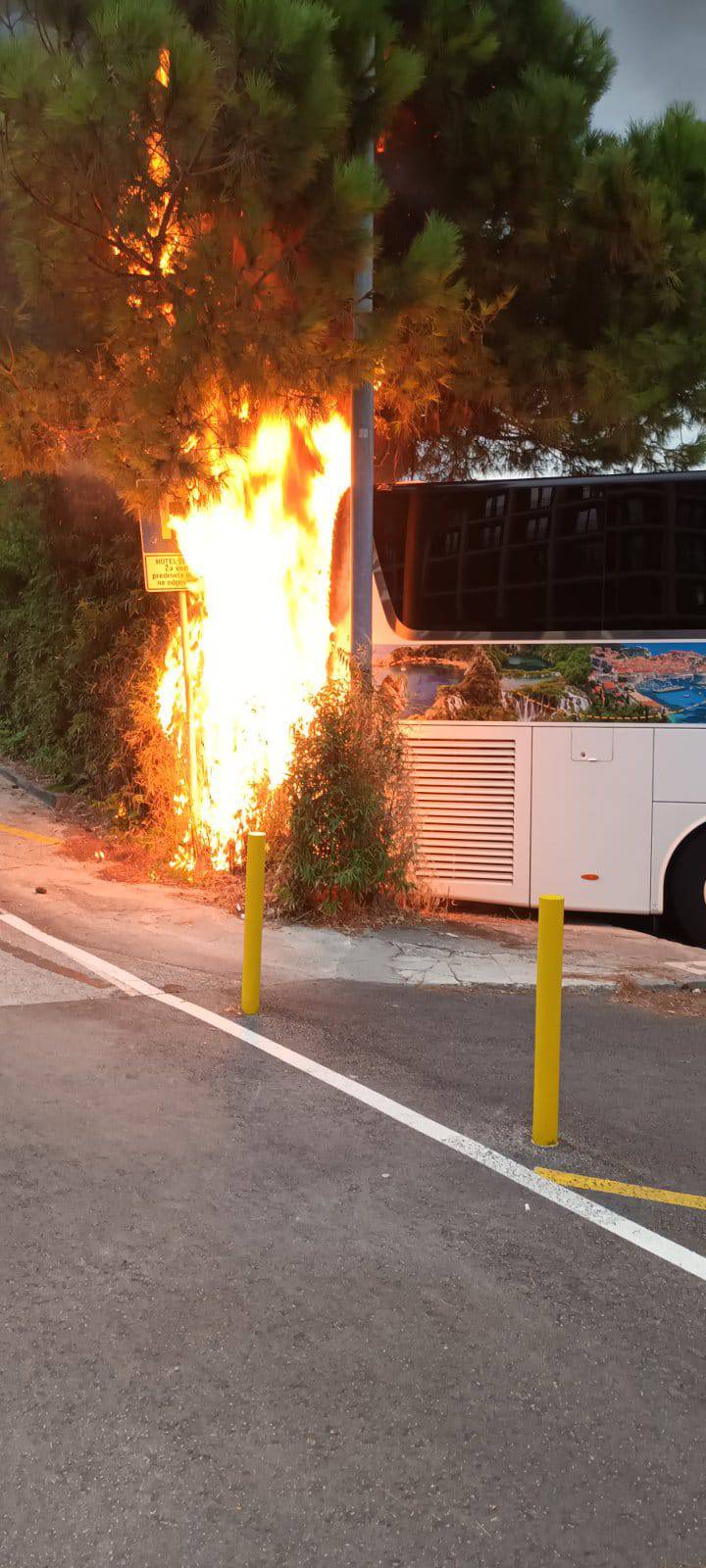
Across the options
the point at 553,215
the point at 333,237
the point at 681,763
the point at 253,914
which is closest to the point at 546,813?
the point at 681,763

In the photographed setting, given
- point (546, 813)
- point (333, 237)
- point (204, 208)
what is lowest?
point (546, 813)

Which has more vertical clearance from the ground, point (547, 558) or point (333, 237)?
point (333, 237)

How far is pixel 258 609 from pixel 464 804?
247 cm

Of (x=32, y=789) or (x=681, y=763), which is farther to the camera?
(x=32, y=789)

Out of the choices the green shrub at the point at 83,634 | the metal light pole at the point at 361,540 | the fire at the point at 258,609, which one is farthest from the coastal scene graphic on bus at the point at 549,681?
the green shrub at the point at 83,634

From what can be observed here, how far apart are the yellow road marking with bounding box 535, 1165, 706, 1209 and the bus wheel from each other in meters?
5.14

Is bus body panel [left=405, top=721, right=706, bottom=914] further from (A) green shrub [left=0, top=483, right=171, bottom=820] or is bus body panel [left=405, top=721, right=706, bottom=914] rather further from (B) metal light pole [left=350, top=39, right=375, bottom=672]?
(A) green shrub [left=0, top=483, right=171, bottom=820]

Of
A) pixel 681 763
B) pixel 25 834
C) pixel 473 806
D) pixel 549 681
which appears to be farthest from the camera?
pixel 25 834

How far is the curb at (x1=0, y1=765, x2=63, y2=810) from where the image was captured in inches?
603

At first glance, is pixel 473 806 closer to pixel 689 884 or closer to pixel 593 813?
pixel 593 813

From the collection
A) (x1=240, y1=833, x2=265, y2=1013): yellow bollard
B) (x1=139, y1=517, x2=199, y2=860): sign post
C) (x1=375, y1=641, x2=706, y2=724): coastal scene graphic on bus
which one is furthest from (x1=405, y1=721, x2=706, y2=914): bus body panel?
(x1=240, y1=833, x2=265, y2=1013): yellow bollard

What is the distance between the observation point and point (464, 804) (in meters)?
10.3

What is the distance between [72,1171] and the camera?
15.7 ft

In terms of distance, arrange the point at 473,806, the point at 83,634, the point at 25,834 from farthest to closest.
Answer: the point at 83,634
the point at 25,834
the point at 473,806
